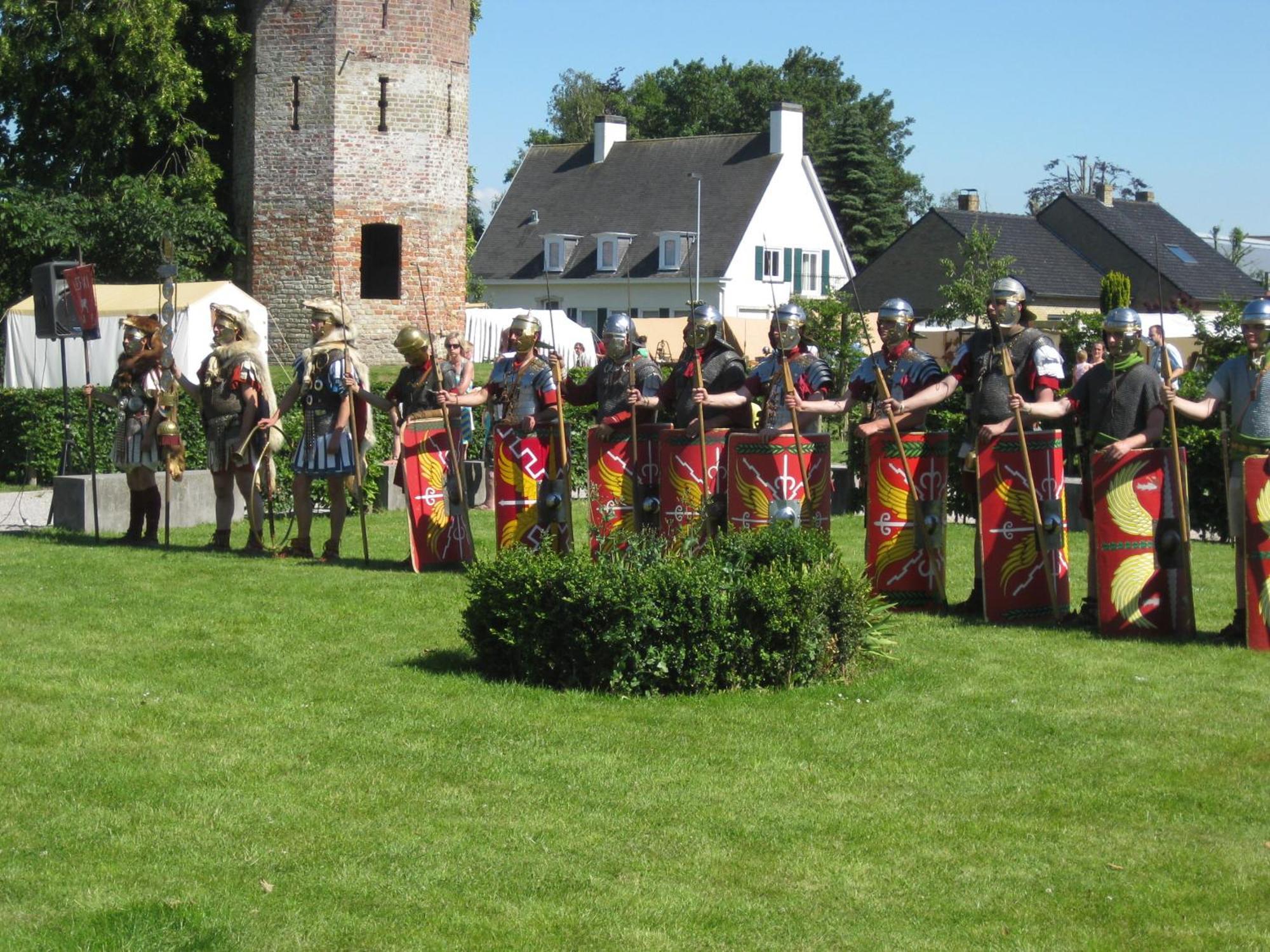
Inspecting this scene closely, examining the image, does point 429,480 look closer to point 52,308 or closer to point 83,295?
point 83,295

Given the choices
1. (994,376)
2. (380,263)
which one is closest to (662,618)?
(994,376)

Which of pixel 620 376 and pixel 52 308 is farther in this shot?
pixel 52 308

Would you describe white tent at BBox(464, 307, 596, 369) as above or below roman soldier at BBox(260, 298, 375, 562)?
above

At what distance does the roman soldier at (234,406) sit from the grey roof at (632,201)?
43.1m

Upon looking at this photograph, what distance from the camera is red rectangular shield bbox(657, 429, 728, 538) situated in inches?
401

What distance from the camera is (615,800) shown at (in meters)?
6.11

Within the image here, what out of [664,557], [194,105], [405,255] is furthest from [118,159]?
[664,557]

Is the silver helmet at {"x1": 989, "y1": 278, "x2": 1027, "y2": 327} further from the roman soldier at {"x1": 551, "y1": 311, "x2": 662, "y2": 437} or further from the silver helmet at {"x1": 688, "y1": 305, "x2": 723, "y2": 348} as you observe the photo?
the roman soldier at {"x1": 551, "y1": 311, "x2": 662, "y2": 437}

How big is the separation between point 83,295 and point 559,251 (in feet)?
151

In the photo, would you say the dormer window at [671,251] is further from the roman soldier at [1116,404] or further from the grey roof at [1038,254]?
the roman soldier at [1116,404]

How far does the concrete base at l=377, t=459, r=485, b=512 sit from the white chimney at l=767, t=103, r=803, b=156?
4385 cm

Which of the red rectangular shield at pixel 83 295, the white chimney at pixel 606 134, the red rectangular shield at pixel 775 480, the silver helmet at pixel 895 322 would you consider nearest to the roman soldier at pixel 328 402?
the red rectangular shield at pixel 83 295

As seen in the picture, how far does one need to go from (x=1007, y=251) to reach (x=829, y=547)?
4995 cm

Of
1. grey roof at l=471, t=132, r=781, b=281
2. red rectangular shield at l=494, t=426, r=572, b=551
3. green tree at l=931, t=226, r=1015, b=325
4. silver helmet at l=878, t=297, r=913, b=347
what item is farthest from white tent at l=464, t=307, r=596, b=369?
silver helmet at l=878, t=297, r=913, b=347
